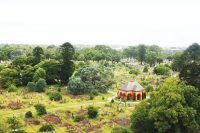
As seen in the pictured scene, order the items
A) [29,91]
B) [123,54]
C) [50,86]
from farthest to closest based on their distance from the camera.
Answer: [123,54] < [50,86] < [29,91]

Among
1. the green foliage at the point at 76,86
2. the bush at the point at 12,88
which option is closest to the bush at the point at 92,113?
the green foliage at the point at 76,86

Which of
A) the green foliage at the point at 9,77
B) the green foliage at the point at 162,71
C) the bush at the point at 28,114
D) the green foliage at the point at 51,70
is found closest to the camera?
the bush at the point at 28,114

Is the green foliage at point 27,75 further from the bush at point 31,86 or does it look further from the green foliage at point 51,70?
the bush at point 31,86

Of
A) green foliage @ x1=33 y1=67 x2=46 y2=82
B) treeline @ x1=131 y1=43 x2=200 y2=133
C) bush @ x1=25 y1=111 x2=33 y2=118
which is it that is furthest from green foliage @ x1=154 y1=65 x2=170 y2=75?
bush @ x1=25 y1=111 x2=33 y2=118

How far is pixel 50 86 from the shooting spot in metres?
75.7

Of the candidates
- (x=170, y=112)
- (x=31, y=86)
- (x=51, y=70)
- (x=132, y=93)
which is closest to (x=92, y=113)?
(x=170, y=112)

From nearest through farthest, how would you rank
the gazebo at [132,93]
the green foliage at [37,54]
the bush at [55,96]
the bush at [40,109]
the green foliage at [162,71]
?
1. the bush at [40,109]
2. the bush at [55,96]
3. the gazebo at [132,93]
4. the green foliage at [37,54]
5. the green foliage at [162,71]

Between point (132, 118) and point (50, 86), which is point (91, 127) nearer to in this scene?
point (132, 118)

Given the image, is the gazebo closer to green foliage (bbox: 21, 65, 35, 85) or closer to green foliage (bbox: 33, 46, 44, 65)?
green foliage (bbox: 21, 65, 35, 85)

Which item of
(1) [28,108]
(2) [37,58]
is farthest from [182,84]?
(2) [37,58]

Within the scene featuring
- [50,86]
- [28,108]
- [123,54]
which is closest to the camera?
[28,108]

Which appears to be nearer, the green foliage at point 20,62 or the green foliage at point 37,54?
the green foliage at point 20,62

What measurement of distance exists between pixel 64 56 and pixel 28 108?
23933mm

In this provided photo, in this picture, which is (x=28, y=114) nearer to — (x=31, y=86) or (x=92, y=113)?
(x=92, y=113)
